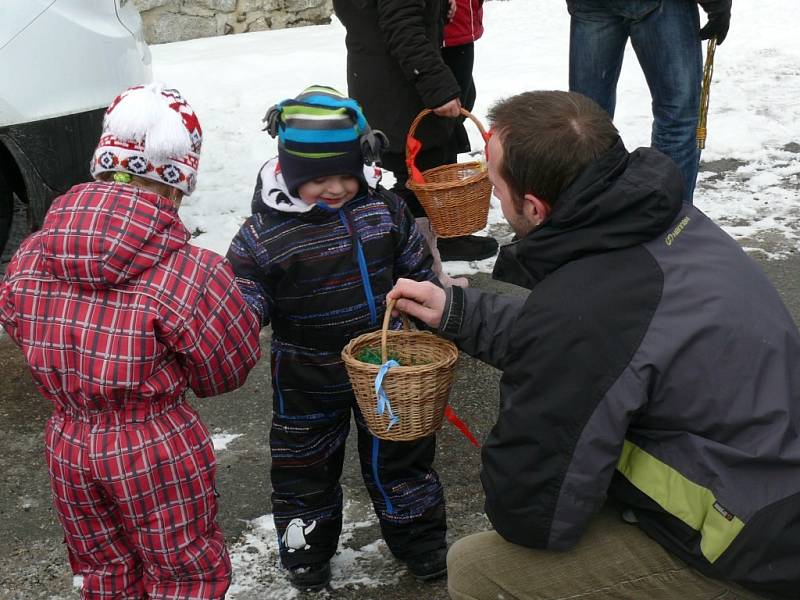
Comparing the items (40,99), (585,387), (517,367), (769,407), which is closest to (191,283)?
(517,367)

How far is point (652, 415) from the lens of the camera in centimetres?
212

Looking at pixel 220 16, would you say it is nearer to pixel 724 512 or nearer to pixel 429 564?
pixel 429 564

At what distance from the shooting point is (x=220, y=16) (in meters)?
9.76

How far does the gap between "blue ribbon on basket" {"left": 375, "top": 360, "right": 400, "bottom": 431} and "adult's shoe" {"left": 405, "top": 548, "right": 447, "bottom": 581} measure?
2.08 ft

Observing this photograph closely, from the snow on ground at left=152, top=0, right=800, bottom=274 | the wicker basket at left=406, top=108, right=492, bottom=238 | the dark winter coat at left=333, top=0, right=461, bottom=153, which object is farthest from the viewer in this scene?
the snow on ground at left=152, top=0, right=800, bottom=274

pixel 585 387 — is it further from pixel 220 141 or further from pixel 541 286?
pixel 220 141

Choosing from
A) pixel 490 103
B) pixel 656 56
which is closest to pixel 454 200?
pixel 656 56

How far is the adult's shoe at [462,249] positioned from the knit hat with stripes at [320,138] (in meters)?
2.54

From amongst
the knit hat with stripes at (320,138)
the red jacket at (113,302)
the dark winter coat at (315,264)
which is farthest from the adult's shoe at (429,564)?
the knit hat with stripes at (320,138)

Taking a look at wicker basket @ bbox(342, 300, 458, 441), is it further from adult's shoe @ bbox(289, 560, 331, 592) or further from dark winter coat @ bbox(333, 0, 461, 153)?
dark winter coat @ bbox(333, 0, 461, 153)

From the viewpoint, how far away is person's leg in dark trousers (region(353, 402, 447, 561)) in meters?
3.05

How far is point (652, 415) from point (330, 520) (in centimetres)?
132

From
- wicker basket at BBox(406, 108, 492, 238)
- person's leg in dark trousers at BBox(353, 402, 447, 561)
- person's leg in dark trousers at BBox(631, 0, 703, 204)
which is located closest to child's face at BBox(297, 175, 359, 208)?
person's leg in dark trousers at BBox(353, 402, 447, 561)

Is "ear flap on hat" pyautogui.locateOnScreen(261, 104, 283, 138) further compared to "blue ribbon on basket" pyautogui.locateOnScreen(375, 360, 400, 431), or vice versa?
"ear flap on hat" pyautogui.locateOnScreen(261, 104, 283, 138)
